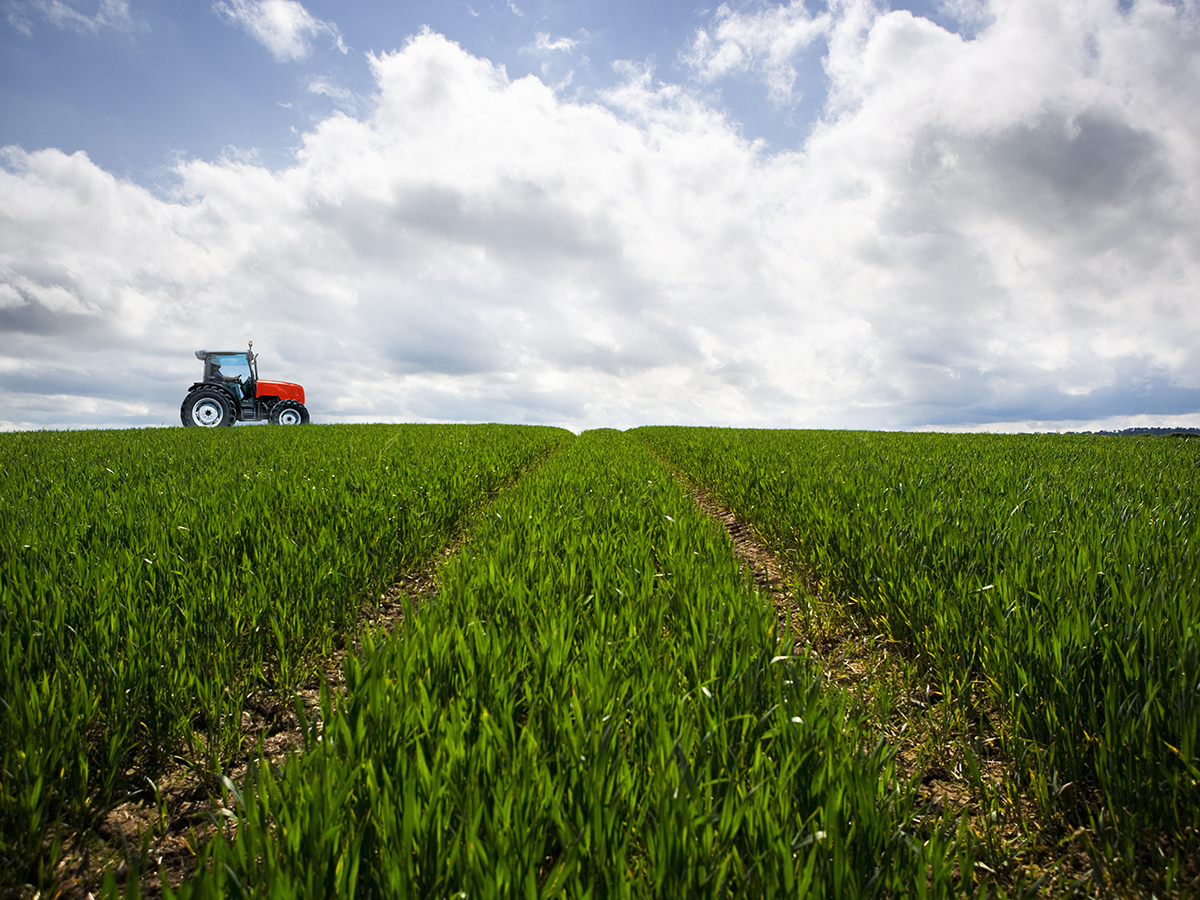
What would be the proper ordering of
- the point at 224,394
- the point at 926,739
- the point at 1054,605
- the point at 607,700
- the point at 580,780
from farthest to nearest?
the point at 224,394 → the point at 1054,605 → the point at 926,739 → the point at 607,700 → the point at 580,780

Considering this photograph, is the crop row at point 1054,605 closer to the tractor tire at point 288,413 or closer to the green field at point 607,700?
the green field at point 607,700

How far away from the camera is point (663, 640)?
9.23 ft

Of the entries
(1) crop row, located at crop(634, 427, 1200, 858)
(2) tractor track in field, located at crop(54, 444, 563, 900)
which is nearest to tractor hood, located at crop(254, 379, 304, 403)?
(1) crop row, located at crop(634, 427, 1200, 858)

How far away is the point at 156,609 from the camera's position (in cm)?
297

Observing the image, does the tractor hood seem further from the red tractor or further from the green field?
the green field

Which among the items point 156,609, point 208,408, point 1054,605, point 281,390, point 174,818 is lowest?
point 174,818

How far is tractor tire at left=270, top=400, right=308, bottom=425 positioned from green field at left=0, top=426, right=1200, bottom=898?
19.7 m

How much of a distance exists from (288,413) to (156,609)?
2370 cm

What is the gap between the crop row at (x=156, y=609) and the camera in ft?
6.76

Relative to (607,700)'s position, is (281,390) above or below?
above

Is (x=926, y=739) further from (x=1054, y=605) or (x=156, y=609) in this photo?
(x=156, y=609)

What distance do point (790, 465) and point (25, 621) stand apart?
898 cm

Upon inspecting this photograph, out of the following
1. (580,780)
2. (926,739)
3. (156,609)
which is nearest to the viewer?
(580,780)

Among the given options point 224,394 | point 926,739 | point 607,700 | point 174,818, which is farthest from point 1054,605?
point 224,394
